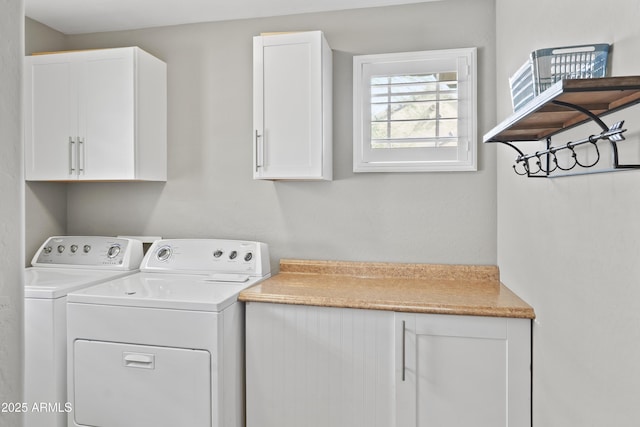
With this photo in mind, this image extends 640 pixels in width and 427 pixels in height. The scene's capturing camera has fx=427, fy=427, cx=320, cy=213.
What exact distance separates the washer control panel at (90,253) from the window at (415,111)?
1.46 m

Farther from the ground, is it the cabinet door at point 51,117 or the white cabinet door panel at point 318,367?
the cabinet door at point 51,117

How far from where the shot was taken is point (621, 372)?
0.96m

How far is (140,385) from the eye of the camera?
1932 millimetres

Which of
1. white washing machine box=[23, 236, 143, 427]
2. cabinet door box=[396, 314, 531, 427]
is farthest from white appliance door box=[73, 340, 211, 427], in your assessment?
cabinet door box=[396, 314, 531, 427]

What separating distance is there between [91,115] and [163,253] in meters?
0.91

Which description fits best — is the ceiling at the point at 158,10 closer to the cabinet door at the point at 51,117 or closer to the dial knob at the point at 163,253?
the cabinet door at the point at 51,117

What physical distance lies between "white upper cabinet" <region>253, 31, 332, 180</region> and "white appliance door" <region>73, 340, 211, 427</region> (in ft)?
3.42

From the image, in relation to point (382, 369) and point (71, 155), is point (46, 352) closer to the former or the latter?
point (71, 155)

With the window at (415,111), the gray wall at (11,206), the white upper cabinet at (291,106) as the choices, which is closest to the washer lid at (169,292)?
the white upper cabinet at (291,106)

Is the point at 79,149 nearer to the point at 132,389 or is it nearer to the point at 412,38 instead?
the point at 132,389

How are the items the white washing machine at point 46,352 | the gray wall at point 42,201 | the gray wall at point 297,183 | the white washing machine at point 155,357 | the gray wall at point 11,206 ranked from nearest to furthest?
the gray wall at point 11,206 → the white washing machine at point 155,357 → the white washing machine at point 46,352 → the gray wall at point 297,183 → the gray wall at point 42,201

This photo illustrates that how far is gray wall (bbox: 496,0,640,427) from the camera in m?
0.93

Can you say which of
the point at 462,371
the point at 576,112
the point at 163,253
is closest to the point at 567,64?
the point at 576,112

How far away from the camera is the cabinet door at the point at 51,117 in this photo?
2.54 m
